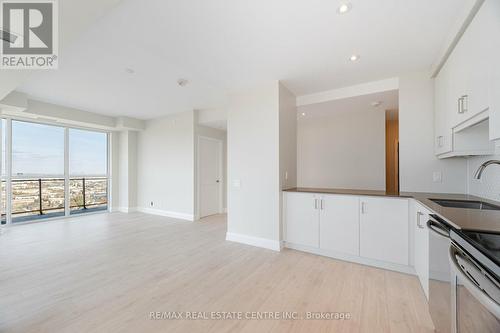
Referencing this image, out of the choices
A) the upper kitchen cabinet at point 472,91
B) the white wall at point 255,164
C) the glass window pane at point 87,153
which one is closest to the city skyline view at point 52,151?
the glass window pane at point 87,153

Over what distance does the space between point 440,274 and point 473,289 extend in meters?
0.56

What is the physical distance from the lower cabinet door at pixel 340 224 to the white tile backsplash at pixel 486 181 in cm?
122

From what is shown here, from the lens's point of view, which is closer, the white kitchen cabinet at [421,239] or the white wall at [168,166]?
the white kitchen cabinet at [421,239]

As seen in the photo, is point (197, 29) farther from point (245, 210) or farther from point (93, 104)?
point (93, 104)

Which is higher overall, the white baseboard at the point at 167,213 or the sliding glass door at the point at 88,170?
the sliding glass door at the point at 88,170

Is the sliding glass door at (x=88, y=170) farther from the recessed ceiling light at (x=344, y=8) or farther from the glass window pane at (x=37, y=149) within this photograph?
the recessed ceiling light at (x=344, y=8)

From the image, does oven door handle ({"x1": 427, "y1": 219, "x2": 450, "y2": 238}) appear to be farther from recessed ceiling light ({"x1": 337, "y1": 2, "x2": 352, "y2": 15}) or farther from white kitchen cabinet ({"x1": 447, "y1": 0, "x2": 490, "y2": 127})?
recessed ceiling light ({"x1": 337, "y1": 2, "x2": 352, "y2": 15})

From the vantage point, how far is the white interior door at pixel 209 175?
17.9 feet

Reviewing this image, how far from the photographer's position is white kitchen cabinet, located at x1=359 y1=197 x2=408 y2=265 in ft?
8.02

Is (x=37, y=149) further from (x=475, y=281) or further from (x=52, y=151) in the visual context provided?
(x=475, y=281)

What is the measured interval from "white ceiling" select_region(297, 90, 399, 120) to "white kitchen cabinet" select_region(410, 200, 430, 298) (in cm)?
193

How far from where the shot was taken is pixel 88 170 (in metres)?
5.76

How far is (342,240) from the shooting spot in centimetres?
279

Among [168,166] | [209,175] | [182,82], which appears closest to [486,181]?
[182,82]
